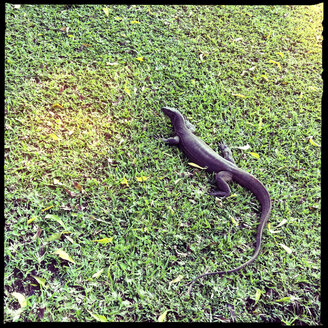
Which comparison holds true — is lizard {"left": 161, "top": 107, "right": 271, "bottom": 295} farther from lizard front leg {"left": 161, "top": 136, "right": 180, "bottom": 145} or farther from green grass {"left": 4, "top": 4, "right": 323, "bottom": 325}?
green grass {"left": 4, "top": 4, "right": 323, "bottom": 325}

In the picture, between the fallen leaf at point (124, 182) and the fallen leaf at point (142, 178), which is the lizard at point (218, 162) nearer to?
the fallen leaf at point (142, 178)

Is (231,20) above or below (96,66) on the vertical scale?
above

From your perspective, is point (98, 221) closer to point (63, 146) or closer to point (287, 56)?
point (63, 146)

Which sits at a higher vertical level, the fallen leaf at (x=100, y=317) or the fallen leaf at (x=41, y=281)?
the fallen leaf at (x=41, y=281)

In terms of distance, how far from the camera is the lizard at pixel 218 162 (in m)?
3.71

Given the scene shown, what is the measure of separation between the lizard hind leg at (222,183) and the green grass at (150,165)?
0.12m

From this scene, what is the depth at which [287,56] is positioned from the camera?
6.02 meters

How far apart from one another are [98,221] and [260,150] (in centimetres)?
268

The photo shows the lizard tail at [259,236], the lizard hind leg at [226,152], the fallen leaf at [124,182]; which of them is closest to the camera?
the lizard tail at [259,236]

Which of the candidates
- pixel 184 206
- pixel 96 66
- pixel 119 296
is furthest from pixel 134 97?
pixel 119 296

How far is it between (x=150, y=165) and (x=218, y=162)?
0.96 meters

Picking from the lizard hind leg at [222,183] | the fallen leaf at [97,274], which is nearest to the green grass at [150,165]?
the fallen leaf at [97,274]

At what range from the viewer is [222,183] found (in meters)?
3.80

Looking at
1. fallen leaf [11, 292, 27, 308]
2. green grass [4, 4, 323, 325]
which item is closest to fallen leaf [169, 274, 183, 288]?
green grass [4, 4, 323, 325]
